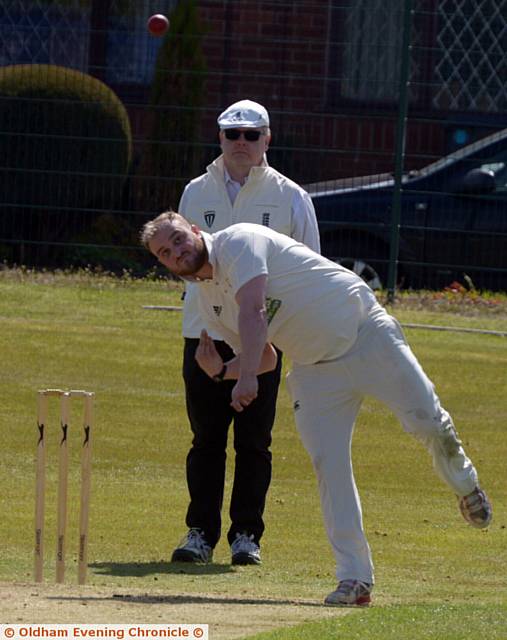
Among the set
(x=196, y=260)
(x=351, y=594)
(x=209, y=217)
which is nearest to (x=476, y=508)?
(x=351, y=594)

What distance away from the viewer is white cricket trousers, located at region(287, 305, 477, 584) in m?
7.03

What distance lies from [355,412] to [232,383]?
151 centimetres

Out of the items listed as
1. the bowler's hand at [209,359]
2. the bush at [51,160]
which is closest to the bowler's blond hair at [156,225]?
the bowler's hand at [209,359]

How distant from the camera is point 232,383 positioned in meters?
8.60

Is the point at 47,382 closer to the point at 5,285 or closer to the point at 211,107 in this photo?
the point at 5,285

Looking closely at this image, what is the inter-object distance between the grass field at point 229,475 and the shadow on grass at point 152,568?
0.02m

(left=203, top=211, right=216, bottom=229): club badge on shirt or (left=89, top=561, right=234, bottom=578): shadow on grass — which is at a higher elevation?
(left=203, top=211, right=216, bottom=229): club badge on shirt

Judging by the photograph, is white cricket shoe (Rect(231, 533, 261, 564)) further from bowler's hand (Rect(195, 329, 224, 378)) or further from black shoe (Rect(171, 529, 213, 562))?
bowler's hand (Rect(195, 329, 224, 378))

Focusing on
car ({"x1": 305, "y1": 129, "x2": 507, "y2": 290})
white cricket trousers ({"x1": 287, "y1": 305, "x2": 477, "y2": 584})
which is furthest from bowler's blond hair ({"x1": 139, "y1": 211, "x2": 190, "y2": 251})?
car ({"x1": 305, "y1": 129, "x2": 507, "y2": 290})

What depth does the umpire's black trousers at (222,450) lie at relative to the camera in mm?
8633

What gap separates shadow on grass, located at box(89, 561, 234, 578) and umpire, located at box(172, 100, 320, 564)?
4.2 inches

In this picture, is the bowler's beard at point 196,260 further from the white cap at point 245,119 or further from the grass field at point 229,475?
the white cap at point 245,119

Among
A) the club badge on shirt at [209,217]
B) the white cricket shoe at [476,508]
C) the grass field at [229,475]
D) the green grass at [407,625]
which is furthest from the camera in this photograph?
the club badge on shirt at [209,217]

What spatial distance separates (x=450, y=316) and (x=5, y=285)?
469cm
